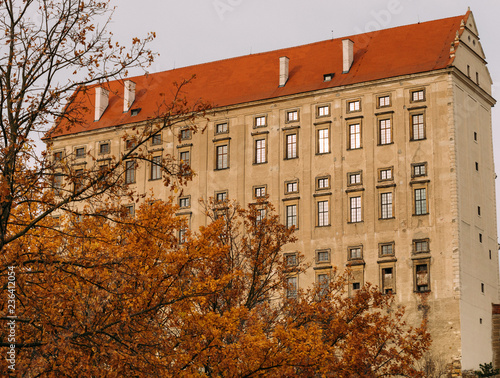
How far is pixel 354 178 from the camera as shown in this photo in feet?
198

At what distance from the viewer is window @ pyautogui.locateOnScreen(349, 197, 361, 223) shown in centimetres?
5991

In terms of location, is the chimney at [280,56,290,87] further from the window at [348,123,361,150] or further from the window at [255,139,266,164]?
the window at [348,123,361,150]

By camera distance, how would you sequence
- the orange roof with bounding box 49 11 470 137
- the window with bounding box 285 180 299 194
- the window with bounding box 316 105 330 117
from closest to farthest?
the orange roof with bounding box 49 11 470 137, the window with bounding box 285 180 299 194, the window with bounding box 316 105 330 117

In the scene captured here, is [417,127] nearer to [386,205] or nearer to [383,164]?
[383,164]

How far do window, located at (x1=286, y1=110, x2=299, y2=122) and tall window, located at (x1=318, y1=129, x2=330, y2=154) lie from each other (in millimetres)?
2061

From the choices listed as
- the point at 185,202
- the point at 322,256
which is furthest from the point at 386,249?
the point at 185,202

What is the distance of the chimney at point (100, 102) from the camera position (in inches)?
2837

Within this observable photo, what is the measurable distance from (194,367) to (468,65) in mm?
43986

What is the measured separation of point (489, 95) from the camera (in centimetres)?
6431

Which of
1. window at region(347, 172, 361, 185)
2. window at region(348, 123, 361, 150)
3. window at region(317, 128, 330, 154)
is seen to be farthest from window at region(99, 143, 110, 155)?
window at region(347, 172, 361, 185)

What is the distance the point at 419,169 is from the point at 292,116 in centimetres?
947

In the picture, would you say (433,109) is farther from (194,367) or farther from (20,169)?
(20,169)

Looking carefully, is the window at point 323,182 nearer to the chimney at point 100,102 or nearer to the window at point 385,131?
the window at point 385,131

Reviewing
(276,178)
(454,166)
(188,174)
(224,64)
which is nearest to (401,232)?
(454,166)
